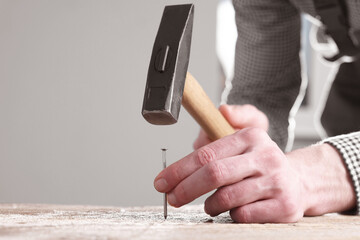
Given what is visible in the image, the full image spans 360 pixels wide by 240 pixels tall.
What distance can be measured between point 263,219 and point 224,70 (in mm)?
1569

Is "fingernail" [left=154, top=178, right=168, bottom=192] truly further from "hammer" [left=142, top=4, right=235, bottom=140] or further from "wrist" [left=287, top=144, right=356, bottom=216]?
"wrist" [left=287, top=144, right=356, bottom=216]

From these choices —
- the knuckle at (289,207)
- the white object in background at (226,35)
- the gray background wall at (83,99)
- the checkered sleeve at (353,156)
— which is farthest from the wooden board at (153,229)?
the white object in background at (226,35)

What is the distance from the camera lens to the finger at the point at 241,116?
2.84 feet

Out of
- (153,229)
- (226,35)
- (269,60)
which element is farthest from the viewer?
(226,35)

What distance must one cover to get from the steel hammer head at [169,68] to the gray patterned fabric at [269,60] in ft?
2.07

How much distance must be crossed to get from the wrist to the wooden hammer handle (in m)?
0.12

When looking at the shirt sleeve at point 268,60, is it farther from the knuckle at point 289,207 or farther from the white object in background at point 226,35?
the white object in background at point 226,35

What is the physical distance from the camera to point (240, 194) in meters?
0.57

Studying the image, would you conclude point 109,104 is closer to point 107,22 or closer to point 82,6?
point 107,22

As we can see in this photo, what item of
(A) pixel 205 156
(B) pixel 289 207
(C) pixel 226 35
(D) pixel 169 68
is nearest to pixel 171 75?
(D) pixel 169 68

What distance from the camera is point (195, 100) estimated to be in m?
0.66

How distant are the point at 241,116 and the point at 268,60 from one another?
1.36 ft

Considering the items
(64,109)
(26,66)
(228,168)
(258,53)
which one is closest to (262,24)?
(258,53)

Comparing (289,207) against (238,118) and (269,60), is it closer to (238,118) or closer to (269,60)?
(238,118)
